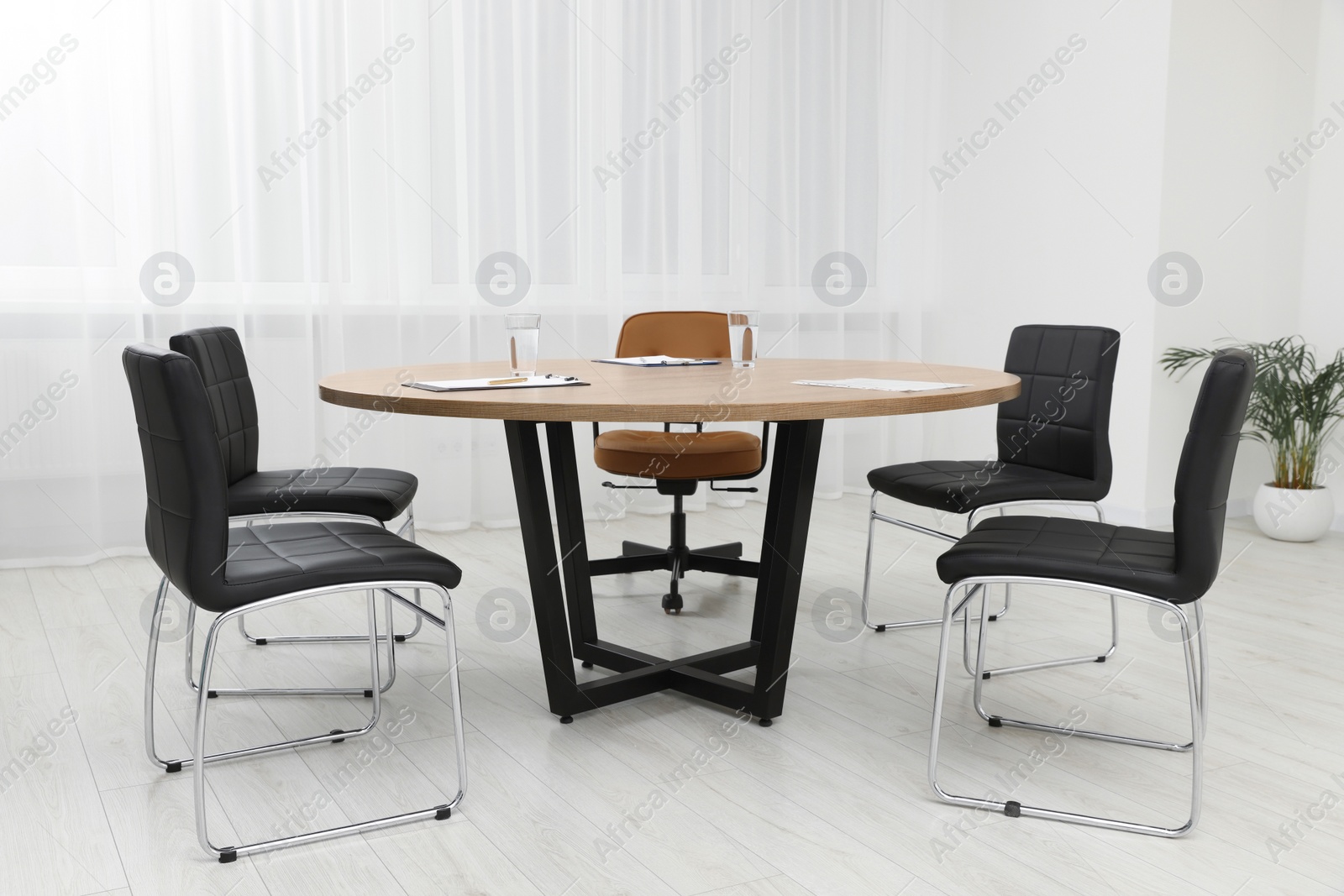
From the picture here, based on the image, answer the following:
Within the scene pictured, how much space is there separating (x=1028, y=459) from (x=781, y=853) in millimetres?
1492

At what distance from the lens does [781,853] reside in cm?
180

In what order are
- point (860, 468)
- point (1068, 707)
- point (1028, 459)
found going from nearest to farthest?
point (1068, 707)
point (1028, 459)
point (860, 468)

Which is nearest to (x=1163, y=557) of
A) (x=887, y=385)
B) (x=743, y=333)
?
(x=887, y=385)

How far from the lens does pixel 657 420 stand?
72.8 inches

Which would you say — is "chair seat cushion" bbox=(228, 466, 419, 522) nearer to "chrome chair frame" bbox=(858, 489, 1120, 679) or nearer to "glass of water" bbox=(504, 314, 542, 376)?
"glass of water" bbox=(504, 314, 542, 376)

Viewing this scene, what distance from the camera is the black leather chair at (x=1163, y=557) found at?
1.78 metres

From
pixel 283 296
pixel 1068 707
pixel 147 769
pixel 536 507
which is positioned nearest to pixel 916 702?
pixel 1068 707

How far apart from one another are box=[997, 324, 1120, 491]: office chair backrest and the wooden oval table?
289mm

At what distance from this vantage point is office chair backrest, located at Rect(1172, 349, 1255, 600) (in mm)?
1767

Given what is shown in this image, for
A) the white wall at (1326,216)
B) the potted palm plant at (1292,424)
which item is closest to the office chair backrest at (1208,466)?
the potted palm plant at (1292,424)

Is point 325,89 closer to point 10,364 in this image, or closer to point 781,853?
point 10,364

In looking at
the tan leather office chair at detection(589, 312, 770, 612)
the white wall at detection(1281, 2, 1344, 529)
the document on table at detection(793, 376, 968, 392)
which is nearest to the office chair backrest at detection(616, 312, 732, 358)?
the tan leather office chair at detection(589, 312, 770, 612)

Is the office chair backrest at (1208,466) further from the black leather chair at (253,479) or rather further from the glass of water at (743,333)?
the black leather chair at (253,479)

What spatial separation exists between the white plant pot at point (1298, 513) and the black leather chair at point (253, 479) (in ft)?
10.7
